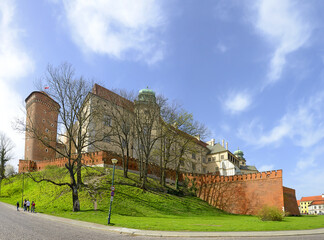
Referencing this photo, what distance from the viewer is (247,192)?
128ft

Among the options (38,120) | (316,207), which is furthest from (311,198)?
(38,120)

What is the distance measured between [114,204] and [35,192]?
1568 cm

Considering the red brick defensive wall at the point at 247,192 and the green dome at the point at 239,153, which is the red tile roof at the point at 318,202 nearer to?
the green dome at the point at 239,153

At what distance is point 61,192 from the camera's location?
3123 cm

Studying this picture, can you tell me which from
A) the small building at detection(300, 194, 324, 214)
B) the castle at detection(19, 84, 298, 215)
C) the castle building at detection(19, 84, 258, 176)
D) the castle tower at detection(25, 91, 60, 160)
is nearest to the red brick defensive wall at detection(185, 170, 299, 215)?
the castle at detection(19, 84, 298, 215)

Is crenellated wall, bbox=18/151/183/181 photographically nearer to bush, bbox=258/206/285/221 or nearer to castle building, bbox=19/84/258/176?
castle building, bbox=19/84/258/176

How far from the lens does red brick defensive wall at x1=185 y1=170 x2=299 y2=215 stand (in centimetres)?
3628

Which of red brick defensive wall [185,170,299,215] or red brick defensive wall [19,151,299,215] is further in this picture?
red brick defensive wall [19,151,299,215]

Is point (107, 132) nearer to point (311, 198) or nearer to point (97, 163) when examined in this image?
point (97, 163)

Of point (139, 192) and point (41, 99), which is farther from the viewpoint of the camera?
point (41, 99)

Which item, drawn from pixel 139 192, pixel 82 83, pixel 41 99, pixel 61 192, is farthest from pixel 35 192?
pixel 41 99

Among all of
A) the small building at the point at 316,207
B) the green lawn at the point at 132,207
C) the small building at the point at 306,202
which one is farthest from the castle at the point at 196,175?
the small building at the point at 306,202

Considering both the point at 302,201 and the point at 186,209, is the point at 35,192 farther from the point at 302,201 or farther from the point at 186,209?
the point at 302,201

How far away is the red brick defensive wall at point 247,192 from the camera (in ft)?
119
